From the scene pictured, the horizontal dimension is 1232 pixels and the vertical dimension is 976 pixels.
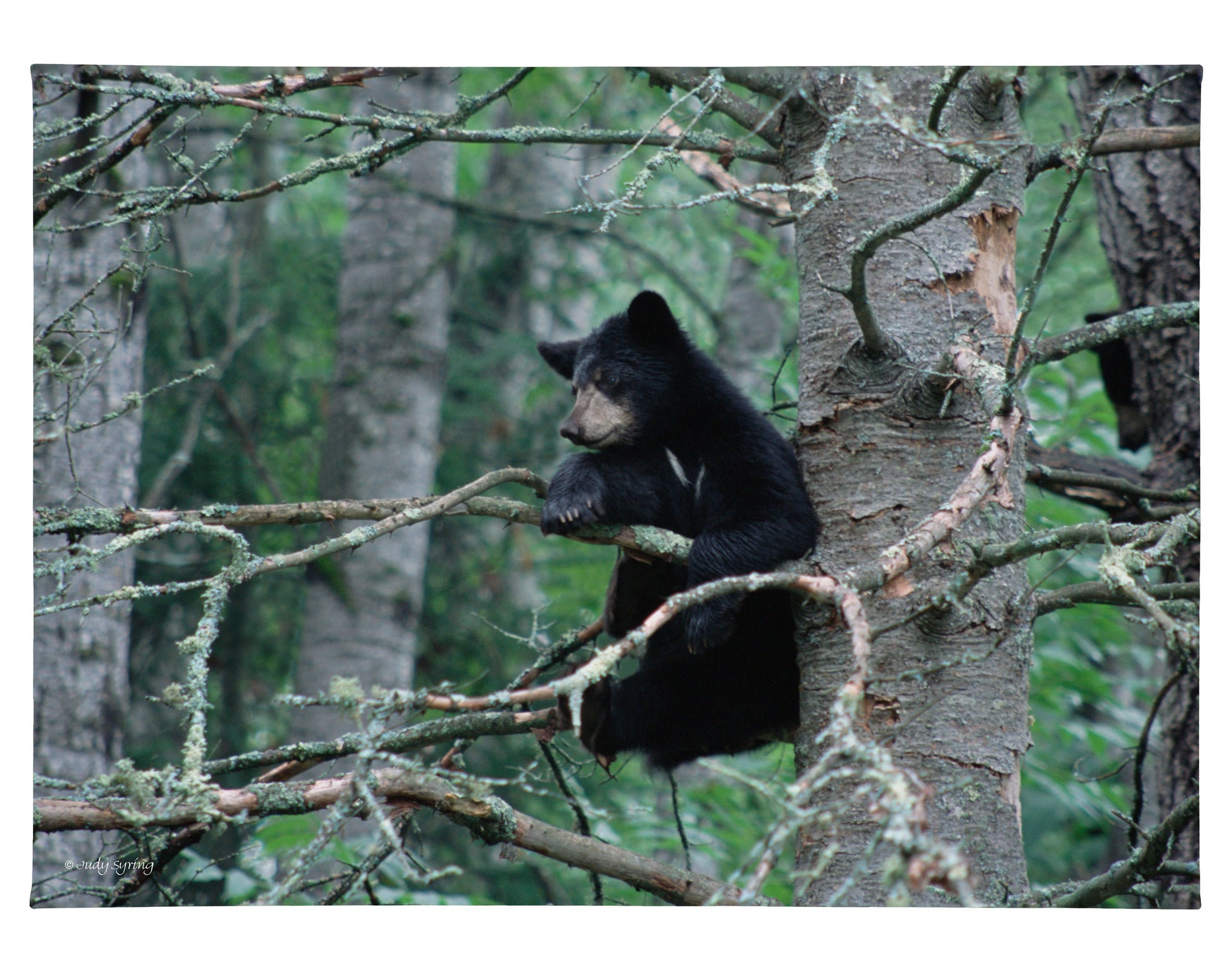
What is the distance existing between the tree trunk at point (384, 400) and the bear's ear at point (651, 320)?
2586 millimetres

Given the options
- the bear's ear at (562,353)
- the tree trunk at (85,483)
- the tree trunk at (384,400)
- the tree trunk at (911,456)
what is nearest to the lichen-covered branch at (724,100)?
the tree trunk at (911,456)

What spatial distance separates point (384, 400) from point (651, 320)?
9.46ft

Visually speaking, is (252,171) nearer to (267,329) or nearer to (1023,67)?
(267,329)

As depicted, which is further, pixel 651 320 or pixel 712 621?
pixel 651 320

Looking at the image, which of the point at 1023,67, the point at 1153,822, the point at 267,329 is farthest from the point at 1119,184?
the point at 267,329

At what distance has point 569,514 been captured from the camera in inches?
101

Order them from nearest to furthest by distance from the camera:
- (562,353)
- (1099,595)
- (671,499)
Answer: (1099,595) → (671,499) → (562,353)

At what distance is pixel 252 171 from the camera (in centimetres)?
826

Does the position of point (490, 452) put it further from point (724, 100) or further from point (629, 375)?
point (724, 100)

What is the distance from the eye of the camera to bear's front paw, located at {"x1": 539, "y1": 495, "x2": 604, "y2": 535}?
2.56 meters

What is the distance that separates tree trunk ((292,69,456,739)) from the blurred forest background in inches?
1.4

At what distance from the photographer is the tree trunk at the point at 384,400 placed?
17.7 feet

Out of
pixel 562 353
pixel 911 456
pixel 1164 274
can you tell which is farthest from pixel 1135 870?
pixel 1164 274

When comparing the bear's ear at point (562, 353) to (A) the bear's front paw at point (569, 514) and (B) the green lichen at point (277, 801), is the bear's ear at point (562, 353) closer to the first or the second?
(A) the bear's front paw at point (569, 514)
